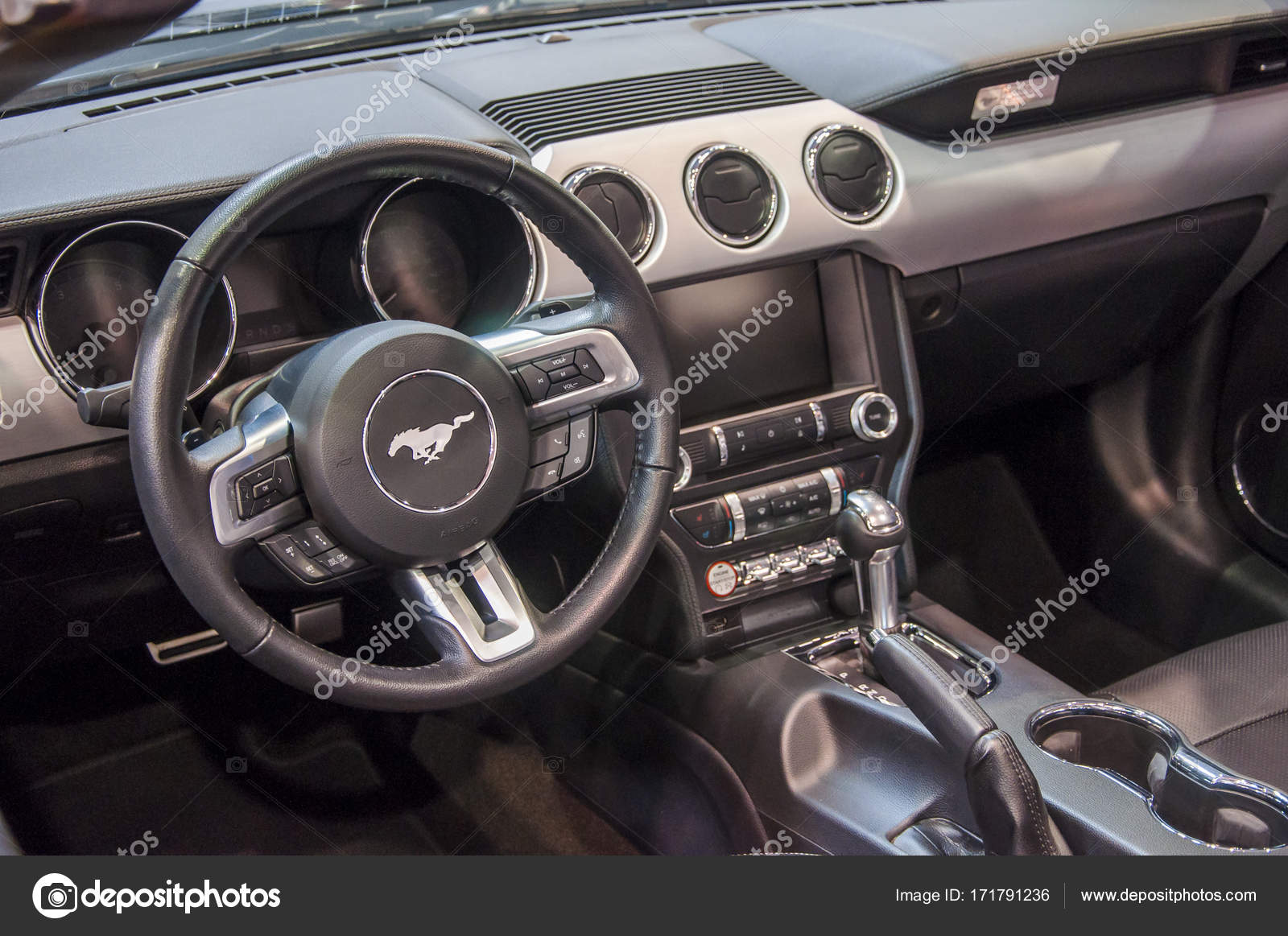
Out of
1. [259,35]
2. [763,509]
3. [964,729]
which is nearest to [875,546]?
[763,509]

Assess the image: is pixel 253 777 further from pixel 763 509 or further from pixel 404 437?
pixel 404 437

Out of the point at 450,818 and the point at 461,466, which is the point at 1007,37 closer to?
the point at 461,466

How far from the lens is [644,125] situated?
1505mm

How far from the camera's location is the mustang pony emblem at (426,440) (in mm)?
1062

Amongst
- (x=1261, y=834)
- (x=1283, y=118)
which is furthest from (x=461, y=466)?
(x=1283, y=118)

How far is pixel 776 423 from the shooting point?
1.61 meters

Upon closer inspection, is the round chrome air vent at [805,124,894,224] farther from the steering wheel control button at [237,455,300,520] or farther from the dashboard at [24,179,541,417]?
the steering wheel control button at [237,455,300,520]

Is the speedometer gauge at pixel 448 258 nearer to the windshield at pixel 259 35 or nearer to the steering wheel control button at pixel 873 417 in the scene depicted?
the windshield at pixel 259 35

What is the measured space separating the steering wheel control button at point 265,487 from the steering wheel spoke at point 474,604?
139mm

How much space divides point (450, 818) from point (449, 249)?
1042 mm

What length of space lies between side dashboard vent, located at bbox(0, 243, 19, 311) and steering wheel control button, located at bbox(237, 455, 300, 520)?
38 cm

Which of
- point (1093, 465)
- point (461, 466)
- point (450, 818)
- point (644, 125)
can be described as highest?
point (644, 125)

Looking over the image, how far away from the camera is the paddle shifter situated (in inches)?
45.2

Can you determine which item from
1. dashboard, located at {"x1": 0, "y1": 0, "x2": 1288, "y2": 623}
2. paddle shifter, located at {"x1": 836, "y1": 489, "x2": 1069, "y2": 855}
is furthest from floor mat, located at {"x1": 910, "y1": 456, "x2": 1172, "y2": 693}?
paddle shifter, located at {"x1": 836, "y1": 489, "x2": 1069, "y2": 855}
